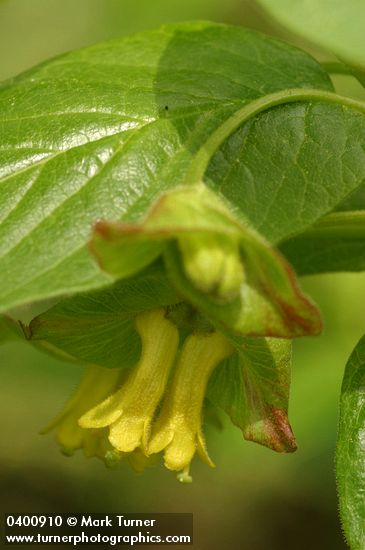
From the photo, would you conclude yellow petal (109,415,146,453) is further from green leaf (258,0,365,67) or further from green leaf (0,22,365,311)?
green leaf (258,0,365,67)

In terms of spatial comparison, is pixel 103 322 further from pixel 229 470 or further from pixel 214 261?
pixel 229 470

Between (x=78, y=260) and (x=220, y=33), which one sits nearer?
(x=78, y=260)

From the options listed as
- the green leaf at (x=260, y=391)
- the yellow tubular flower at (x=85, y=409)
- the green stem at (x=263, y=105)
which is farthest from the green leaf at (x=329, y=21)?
the yellow tubular flower at (x=85, y=409)

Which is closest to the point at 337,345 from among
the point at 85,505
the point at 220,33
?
the point at 85,505

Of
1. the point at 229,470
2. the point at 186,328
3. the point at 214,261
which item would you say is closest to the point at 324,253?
the point at 186,328

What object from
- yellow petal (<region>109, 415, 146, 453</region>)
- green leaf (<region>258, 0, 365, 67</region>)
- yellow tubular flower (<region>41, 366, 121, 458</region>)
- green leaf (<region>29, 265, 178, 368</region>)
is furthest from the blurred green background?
green leaf (<region>258, 0, 365, 67</region>)

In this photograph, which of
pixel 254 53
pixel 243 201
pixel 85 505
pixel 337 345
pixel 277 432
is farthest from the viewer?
pixel 85 505

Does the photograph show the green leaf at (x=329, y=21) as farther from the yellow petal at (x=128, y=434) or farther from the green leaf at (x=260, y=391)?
the yellow petal at (x=128, y=434)

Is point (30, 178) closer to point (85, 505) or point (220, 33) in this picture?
point (220, 33)
